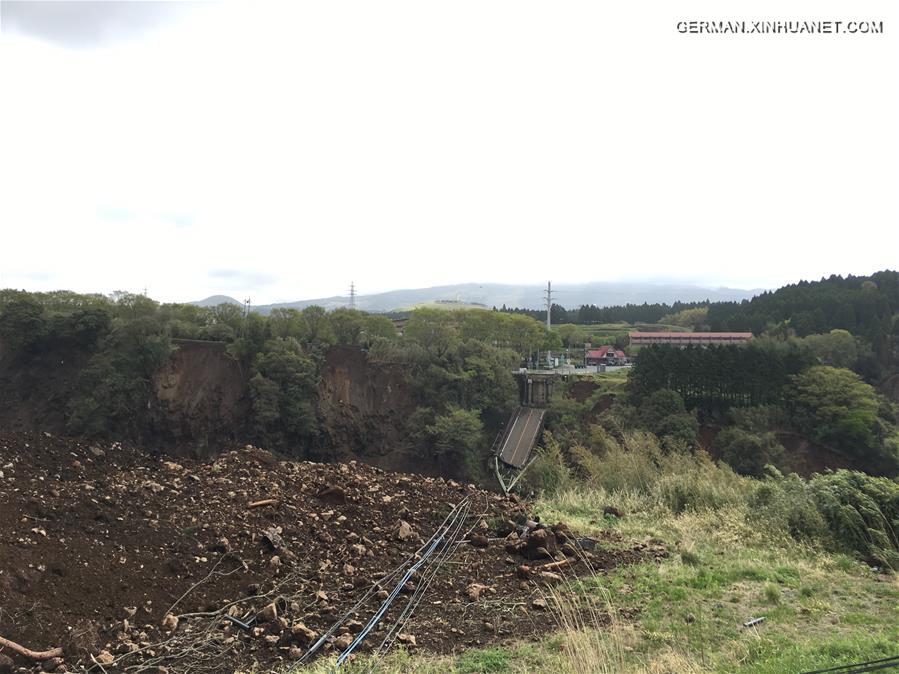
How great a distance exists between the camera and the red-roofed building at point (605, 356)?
44.2m

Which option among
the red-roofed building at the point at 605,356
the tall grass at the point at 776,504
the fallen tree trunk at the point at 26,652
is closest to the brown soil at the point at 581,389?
the red-roofed building at the point at 605,356

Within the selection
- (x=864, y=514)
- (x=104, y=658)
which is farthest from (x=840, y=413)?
(x=104, y=658)

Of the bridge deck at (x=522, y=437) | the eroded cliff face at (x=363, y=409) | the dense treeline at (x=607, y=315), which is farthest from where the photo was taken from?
the dense treeline at (x=607, y=315)

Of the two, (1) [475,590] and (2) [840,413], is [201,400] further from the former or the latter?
(2) [840,413]

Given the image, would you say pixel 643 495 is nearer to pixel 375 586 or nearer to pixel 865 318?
pixel 375 586

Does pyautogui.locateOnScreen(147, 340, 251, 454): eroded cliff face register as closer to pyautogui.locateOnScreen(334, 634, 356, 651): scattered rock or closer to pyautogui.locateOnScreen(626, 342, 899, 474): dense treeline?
pyautogui.locateOnScreen(626, 342, 899, 474): dense treeline

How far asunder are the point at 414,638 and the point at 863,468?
98.7ft

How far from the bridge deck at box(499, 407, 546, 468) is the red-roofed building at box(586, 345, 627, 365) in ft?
45.5

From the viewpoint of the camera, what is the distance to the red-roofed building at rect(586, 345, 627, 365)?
145ft

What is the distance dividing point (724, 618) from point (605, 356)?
→ 43142 mm

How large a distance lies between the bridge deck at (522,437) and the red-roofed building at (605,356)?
45.5 ft

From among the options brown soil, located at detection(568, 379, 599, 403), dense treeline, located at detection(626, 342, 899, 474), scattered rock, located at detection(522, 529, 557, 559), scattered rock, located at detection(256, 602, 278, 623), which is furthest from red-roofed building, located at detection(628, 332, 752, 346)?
scattered rock, located at detection(256, 602, 278, 623)

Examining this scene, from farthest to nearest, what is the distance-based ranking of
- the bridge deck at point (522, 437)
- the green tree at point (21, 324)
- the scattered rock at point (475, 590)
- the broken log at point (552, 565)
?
the bridge deck at point (522, 437)
the green tree at point (21, 324)
the broken log at point (552, 565)
the scattered rock at point (475, 590)

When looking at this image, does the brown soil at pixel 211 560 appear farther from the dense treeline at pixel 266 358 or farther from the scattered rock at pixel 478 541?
the dense treeline at pixel 266 358
